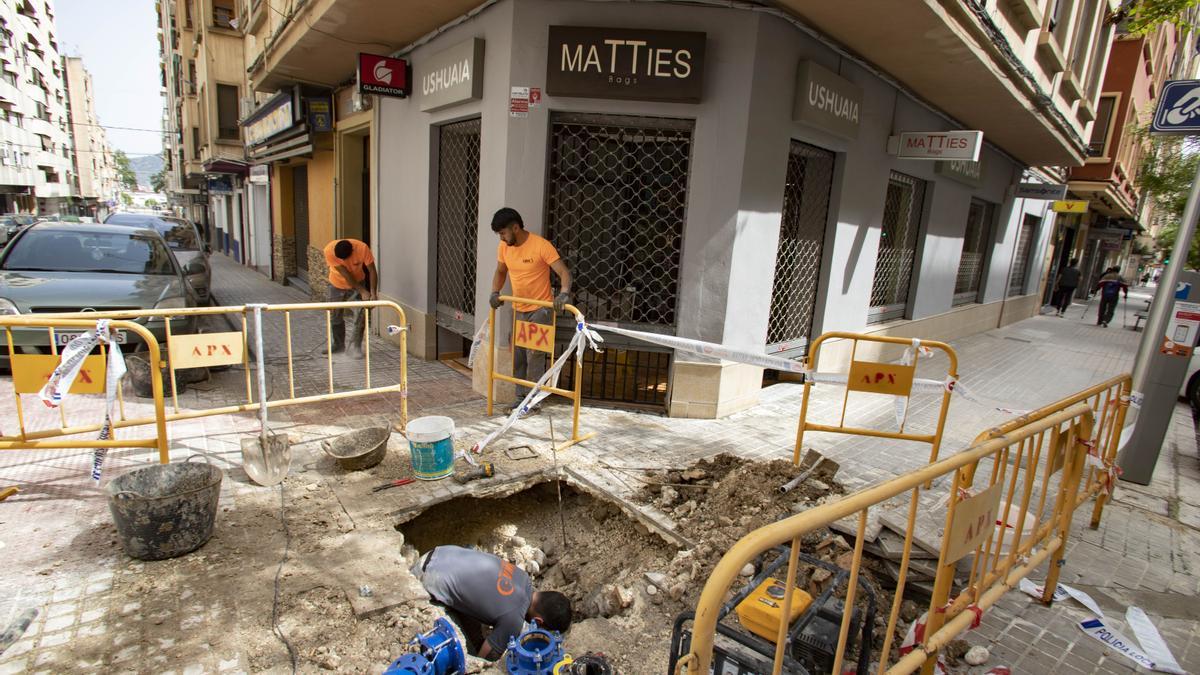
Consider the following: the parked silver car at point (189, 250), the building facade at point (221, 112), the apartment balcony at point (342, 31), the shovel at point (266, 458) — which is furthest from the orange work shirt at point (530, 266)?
the building facade at point (221, 112)

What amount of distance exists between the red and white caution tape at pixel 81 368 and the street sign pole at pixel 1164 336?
7.48m

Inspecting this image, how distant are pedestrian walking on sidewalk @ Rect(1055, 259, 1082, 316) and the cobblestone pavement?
13366mm

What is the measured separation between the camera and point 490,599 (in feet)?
10.7

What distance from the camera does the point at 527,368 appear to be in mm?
5980

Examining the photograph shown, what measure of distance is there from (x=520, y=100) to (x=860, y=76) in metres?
4.18

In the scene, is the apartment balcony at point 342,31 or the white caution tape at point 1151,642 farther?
the apartment balcony at point 342,31

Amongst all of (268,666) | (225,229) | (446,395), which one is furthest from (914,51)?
(225,229)

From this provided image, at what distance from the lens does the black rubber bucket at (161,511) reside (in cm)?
313

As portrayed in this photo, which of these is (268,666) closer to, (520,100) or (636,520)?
(636,520)

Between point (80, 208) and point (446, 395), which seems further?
point (80, 208)

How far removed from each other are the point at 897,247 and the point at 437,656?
30.6 ft

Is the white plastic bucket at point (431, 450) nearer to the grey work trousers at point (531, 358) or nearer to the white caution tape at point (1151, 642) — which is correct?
the grey work trousers at point (531, 358)

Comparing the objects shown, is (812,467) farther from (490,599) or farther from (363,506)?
(363,506)

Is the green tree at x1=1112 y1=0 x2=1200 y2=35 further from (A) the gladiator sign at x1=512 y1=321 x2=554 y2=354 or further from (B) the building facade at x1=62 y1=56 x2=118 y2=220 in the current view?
(B) the building facade at x1=62 y1=56 x2=118 y2=220
